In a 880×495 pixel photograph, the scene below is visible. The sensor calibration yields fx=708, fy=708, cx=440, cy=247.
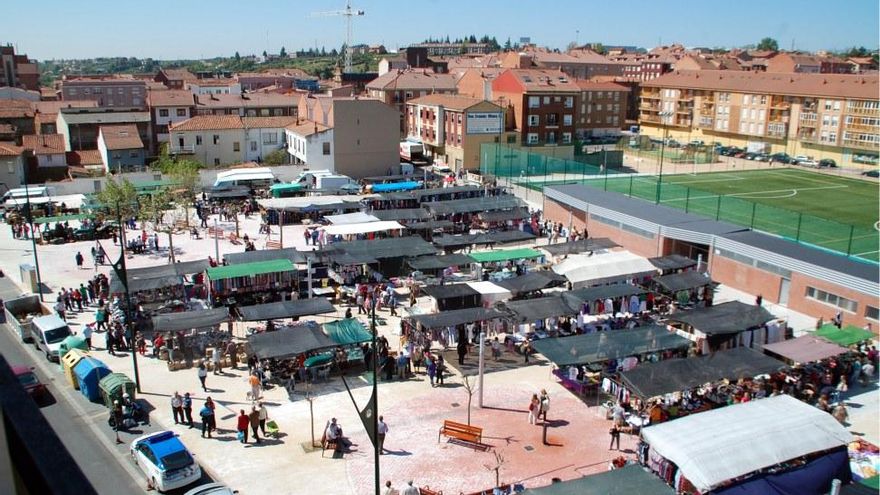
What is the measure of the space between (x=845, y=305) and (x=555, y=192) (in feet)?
59.6

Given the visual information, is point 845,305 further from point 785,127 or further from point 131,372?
point 785,127

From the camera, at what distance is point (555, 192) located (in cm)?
4175

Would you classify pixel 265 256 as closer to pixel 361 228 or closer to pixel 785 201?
pixel 361 228

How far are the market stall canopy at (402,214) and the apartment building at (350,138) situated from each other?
18040mm

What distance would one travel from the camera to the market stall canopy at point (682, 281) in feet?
90.4

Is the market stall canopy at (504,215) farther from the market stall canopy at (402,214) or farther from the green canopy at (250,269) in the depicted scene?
the green canopy at (250,269)

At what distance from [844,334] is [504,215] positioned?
19592 millimetres

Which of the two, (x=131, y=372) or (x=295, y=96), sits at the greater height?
(x=295, y=96)

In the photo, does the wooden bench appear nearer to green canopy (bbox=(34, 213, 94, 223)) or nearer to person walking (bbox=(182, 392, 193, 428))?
person walking (bbox=(182, 392, 193, 428))

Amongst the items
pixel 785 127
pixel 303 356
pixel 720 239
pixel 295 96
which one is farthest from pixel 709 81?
pixel 303 356

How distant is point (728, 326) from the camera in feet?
77.2

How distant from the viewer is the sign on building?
60.2m

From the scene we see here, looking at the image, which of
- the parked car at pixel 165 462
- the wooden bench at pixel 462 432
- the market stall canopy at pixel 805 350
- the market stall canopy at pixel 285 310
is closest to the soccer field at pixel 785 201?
the market stall canopy at pixel 805 350

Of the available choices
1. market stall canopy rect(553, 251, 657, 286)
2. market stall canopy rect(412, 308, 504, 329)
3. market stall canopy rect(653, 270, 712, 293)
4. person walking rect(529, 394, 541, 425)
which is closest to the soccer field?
market stall canopy rect(653, 270, 712, 293)
